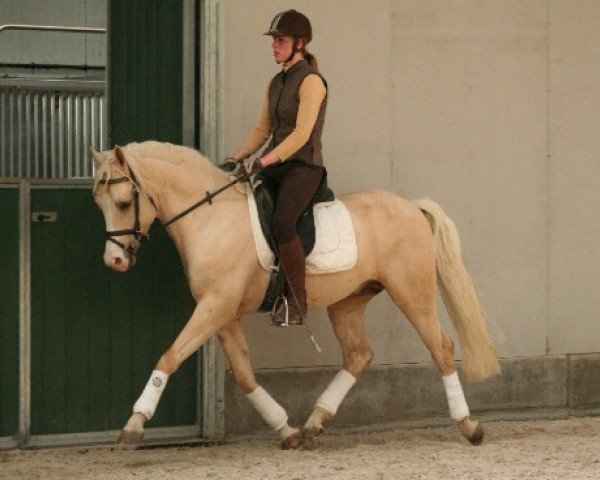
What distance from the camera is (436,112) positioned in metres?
8.59

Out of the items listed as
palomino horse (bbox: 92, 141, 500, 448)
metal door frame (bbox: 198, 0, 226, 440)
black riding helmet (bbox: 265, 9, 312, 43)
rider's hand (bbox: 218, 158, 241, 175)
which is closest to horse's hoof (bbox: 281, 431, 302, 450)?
palomino horse (bbox: 92, 141, 500, 448)

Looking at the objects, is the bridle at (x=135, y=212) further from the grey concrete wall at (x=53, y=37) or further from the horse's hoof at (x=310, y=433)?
the grey concrete wall at (x=53, y=37)

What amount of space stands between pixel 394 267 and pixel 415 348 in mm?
1042

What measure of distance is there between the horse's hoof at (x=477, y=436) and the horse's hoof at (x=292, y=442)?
0.94 metres

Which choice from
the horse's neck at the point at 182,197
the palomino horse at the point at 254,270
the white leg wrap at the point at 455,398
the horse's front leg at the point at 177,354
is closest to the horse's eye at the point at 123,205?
the palomino horse at the point at 254,270

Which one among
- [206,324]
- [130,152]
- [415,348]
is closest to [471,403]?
[415,348]

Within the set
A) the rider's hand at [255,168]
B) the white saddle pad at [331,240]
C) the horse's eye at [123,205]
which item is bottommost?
the white saddle pad at [331,240]

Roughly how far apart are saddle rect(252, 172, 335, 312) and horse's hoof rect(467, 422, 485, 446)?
135cm

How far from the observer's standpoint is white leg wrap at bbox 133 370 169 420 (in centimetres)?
686

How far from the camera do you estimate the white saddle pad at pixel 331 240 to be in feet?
24.4

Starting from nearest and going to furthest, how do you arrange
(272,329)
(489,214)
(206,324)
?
1. (206,324)
2. (272,329)
3. (489,214)

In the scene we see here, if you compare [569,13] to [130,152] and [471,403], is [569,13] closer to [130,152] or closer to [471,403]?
[471,403]

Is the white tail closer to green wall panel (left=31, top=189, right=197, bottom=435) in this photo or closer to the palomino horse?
Result: the palomino horse

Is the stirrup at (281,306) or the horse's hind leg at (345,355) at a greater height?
the stirrup at (281,306)
